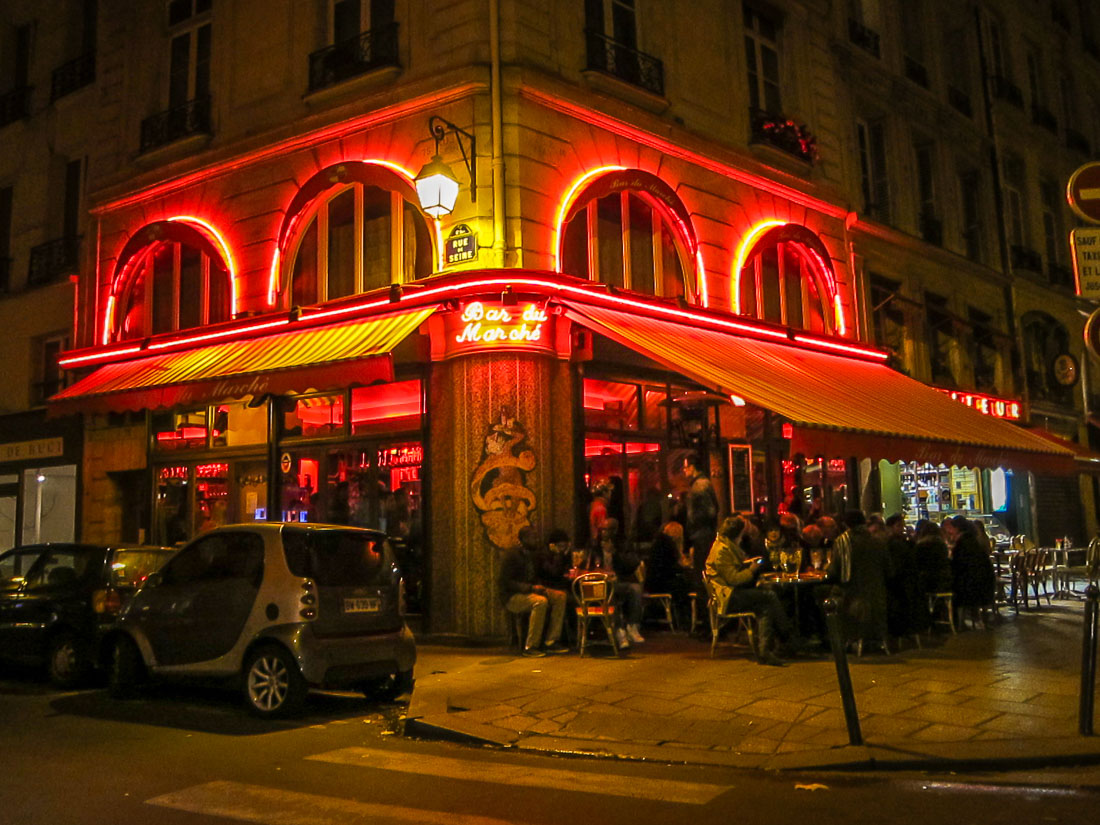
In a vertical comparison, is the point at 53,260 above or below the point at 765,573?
above

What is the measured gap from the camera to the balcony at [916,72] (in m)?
19.6

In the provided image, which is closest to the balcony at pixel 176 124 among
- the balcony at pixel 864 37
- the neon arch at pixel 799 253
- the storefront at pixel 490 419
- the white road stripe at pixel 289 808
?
the storefront at pixel 490 419

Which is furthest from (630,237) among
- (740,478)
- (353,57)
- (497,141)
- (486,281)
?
(353,57)

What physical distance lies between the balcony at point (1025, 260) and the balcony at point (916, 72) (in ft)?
14.3

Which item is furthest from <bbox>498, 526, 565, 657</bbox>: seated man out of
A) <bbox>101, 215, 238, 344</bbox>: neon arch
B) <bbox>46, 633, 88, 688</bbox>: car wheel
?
<bbox>101, 215, 238, 344</bbox>: neon arch

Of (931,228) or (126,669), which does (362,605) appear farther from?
(931,228)

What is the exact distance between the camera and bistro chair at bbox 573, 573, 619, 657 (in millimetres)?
10266

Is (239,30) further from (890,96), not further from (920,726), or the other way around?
(920,726)

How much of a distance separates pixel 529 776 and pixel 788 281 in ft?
38.1

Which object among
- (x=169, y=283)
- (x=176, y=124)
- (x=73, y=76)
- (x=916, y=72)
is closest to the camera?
(x=176, y=124)

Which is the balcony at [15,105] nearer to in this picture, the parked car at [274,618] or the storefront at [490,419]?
the storefront at [490,419]

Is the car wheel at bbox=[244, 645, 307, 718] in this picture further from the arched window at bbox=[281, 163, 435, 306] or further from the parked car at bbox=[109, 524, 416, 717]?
the arched window at bbox=[281, 163, 435, 306]

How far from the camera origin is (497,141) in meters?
11.7

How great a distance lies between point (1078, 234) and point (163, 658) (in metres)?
7.92
